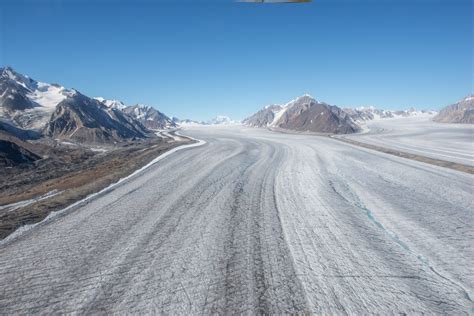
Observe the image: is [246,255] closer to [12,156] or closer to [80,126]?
[12,156]

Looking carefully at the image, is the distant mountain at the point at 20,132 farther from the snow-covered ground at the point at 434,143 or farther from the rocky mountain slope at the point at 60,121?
the snow-covered ground at the point at 434,143

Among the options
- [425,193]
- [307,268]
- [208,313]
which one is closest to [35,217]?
[208,313]

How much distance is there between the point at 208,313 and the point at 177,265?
1.33 meters

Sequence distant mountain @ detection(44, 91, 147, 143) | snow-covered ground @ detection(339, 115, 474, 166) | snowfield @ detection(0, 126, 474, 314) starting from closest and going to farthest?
snowfield @ detection(0, 126, 474, 314), snow-covered ground @ detection(339, 115, 474, 166), distant mountain @ detection(44, 91, 147, 143)

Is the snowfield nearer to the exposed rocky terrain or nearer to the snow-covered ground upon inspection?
the exposed rocky terrain

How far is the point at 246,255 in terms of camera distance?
5.11 meters

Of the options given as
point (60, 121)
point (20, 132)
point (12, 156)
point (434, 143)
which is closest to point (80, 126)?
point (60, 121)

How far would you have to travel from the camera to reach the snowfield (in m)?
3.81

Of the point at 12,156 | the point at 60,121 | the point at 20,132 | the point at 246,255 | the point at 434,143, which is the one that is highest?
the point at 60,121

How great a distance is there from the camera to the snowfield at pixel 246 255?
3.81 metres

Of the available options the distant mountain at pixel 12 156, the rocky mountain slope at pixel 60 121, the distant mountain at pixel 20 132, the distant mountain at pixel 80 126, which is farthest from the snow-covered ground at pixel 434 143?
the distant mountain at pixel 20 132

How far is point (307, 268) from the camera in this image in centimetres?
467

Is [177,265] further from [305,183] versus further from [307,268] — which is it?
[305,183]

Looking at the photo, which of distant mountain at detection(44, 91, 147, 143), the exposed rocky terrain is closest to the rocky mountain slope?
distant mountain at detection(44, 91, 147, 143)
